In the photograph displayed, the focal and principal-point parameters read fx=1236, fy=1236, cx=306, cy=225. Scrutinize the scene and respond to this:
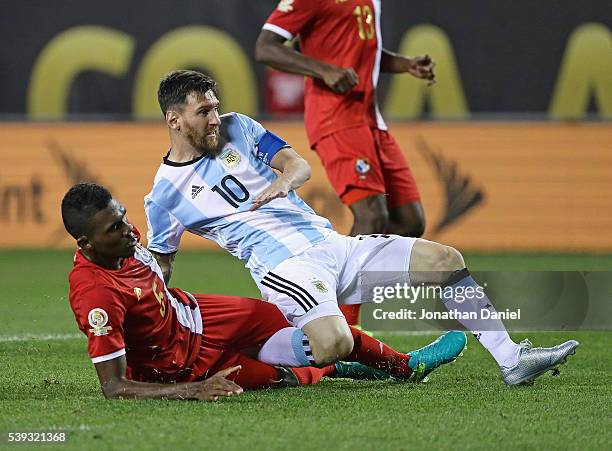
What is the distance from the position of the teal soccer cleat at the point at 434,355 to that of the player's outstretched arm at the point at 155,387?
998mm

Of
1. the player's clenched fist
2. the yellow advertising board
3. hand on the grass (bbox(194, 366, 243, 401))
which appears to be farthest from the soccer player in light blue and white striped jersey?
the yellow advertising board

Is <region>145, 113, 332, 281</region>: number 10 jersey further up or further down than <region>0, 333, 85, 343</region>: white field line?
further up

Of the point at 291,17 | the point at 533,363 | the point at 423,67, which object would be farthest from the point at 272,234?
the point at 423,67

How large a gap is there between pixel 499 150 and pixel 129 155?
3.89 m

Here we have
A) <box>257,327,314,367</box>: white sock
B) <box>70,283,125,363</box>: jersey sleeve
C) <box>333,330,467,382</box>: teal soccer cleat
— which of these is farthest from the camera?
<box>333,330,467,382</box>: teal soccer cleat

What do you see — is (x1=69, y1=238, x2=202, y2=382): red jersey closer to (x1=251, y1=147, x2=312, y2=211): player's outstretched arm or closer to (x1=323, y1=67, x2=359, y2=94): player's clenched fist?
(x1=251, y1=147, x2=312, y2=211): player's outstretched arm

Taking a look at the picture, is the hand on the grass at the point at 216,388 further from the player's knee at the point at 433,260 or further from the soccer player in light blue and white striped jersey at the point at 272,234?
the player's knee at the point at 433,260

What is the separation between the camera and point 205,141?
5742 mm

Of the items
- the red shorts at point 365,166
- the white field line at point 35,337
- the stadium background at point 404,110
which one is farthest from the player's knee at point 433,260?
the stadium background at point 404,110

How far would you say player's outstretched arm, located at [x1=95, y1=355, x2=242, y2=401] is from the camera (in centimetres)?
489

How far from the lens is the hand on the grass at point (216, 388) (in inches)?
195

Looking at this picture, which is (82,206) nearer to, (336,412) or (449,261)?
(336,412)

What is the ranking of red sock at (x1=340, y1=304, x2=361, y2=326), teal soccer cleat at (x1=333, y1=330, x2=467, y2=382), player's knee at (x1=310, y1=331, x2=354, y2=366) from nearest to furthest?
player's knee at (x1=310, y1=331, x2=354, y2=366)
teal soccer cleat at (x1=333, y1=330, x2=467, y2=382)
red sock at (x1=340, y1=304, x2=361, y2=326)

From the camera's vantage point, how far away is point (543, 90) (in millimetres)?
12898
